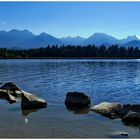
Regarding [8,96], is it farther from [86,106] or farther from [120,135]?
[120,135]

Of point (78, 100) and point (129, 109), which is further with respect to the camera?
point (78, 100)

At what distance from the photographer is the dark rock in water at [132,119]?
27.0m

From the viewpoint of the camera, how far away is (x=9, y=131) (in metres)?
23.7

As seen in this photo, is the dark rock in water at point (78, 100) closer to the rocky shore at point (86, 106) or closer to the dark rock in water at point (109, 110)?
the rocky shore at point (86, 106)

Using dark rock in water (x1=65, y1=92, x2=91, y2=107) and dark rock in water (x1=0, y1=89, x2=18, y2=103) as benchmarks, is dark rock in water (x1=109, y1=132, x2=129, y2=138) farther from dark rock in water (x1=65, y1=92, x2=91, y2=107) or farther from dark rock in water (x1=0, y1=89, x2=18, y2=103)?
dark rock in water (x1=0, y1=89, x2=18, y2=103)

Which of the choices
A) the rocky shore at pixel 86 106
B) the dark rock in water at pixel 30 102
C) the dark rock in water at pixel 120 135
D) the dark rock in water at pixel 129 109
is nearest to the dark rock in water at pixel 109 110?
the rocky shore at pixel 86 106

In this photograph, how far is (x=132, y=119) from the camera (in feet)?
89.8

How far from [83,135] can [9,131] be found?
17.7ft

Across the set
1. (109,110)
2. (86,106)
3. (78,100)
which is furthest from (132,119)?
(78,100)

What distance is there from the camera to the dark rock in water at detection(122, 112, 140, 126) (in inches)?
1064

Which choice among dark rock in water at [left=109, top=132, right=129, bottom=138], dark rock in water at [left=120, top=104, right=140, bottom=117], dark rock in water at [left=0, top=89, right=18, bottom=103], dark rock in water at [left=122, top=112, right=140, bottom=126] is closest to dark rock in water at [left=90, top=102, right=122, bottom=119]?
dark rock in water at [left=120, top=104, right=140, bottom=117]

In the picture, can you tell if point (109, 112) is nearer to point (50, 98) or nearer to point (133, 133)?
point (133, 133)

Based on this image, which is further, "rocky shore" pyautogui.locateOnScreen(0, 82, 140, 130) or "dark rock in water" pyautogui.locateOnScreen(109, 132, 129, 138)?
"rocky shore" pyautogui.locateOnScreen(0, 82, 140, 130)

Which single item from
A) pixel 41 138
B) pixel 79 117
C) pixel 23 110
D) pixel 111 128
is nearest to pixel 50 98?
pixel 23 110
